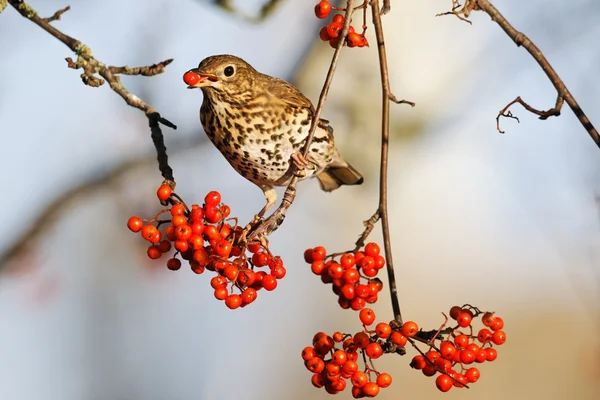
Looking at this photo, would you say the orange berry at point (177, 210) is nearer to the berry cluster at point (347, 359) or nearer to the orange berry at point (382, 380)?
the berry cluster at point (347, 359)

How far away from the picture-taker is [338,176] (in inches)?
138

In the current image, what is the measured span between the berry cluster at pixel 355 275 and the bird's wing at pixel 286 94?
1.07 m

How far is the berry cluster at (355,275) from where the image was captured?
1.97 m

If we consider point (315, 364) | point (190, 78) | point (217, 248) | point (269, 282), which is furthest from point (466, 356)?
point (190, 78)

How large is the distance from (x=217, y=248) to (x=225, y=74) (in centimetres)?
112

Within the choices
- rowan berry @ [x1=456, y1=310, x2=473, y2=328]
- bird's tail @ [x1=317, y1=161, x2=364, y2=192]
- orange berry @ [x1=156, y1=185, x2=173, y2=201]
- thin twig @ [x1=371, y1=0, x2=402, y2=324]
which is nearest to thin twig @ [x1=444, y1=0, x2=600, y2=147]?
thin twig @ [x1=371, y1=0, x2=402, y2=324]

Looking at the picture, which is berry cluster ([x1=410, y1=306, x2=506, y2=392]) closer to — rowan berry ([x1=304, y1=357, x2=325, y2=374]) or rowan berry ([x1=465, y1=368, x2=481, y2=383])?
rowan berry ([x1=465, y1=368, x2=481, y2=383])

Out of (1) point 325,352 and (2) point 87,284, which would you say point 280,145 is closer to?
(1) point 325,352

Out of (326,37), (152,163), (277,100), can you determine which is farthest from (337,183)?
(326,37)

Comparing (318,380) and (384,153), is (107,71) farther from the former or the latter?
(318,380)

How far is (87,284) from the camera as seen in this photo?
4867mm

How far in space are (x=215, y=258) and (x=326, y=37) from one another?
734 millimetres

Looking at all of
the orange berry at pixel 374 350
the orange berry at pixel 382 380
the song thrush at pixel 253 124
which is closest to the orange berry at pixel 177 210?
the orange berry at pixel 374 350

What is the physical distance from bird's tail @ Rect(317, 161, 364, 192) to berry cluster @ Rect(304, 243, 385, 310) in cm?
147
